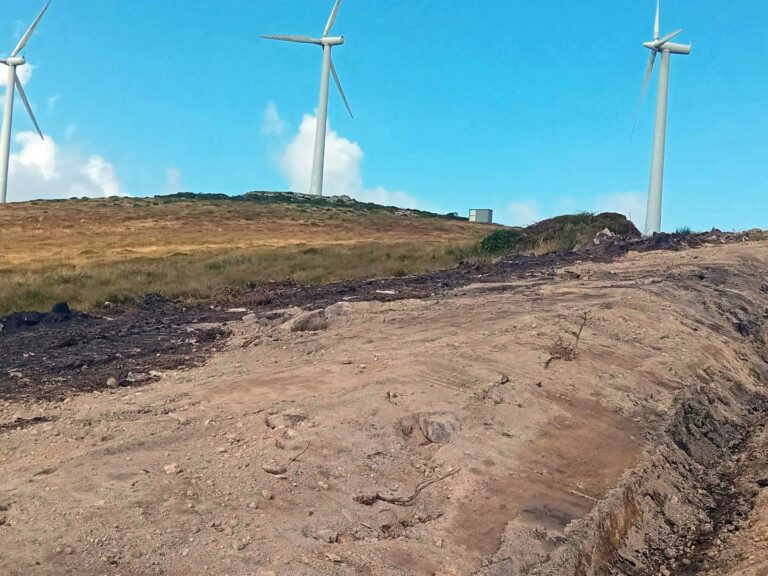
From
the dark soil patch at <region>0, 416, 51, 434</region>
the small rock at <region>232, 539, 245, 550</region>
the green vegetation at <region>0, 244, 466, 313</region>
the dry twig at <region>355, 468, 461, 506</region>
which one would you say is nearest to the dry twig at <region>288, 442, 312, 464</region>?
the dry twig at <region>355, 468, 461, 506</region>

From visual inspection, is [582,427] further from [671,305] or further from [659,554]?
[671,305]

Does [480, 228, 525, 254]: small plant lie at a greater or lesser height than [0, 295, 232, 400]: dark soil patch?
greater

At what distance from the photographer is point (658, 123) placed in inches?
1698

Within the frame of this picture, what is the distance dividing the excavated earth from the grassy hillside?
31.6ft

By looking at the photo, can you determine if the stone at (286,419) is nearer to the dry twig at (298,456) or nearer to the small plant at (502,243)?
the dry twig at (298,456)

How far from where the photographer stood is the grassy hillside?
2222cm

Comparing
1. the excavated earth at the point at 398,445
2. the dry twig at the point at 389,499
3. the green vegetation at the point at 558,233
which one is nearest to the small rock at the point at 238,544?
the excavated earth at the point at 398,445

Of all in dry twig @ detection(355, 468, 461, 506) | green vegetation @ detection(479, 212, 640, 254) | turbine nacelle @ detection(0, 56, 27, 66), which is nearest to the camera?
dry twig @ detection(355, 468, 461, 506)

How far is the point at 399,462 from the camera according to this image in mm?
6379

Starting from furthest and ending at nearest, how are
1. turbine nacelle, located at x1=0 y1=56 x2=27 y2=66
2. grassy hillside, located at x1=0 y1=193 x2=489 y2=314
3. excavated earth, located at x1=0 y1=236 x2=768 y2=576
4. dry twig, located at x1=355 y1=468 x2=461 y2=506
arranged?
turbine nacelle, located at x1=0 y1=56 x2=27 y2=66, grassy hillside, located at x1=0 y1=193 x2=489 y2=314, dry twig, located at x1=355 y1=468 x2=461 y2=506, excavated earth, located at x1=0 y1=236 x2=768 y2=576

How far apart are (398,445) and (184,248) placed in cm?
3355

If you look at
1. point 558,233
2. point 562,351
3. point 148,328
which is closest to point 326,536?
point 562,351

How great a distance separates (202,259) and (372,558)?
1027 inches

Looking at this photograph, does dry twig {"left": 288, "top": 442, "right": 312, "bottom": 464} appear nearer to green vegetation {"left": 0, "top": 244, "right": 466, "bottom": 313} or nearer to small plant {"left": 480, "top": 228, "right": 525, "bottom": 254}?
green vegetation {"left": 0, "top": 244, "right": 466, "bottom": 313}
